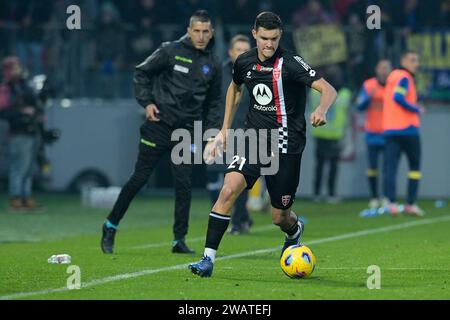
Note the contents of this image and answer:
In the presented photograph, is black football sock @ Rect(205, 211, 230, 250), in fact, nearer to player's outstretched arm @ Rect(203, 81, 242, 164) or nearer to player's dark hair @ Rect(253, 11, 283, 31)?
player's outstretched arm @ Rect(203, 81, 242, 164)

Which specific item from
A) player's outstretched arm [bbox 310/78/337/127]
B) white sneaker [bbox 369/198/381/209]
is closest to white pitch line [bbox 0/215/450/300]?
white sneaker [bbox 369/198/381/209]

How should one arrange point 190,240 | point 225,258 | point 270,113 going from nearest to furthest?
point 270,113 → point 225,258 → point 190,240

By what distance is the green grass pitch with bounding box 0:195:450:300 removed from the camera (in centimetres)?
984

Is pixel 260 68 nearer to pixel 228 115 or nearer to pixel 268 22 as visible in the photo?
pixel 268 22

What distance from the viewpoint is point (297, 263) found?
423 inches

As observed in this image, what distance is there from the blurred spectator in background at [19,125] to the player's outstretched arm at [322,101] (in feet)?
32.7

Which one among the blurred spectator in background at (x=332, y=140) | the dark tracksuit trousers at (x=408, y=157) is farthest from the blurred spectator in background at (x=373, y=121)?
the dark tracksuit trousers at (x=408, y=157)

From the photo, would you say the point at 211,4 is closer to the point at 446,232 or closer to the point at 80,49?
the point at 80,49

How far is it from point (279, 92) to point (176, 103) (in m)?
2.59

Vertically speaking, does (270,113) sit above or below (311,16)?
below

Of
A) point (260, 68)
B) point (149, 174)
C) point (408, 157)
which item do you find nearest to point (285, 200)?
point (260, 68)

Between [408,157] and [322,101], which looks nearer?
[322,101]

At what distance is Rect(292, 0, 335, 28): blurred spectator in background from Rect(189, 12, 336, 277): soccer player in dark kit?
12956mm

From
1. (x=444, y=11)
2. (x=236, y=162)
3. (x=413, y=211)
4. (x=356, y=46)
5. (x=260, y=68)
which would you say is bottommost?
(x=413, y=211)
